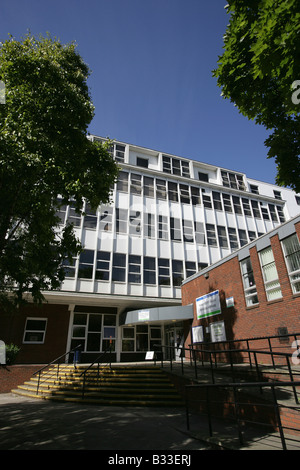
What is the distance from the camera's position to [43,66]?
9.27 metres

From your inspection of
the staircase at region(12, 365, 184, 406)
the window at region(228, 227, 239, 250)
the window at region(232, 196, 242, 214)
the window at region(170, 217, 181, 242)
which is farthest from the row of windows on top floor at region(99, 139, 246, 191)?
the staircase at region(12, 365, 184, 406)

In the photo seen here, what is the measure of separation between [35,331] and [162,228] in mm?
12483

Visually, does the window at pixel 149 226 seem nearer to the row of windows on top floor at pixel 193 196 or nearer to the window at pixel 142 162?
the row of windows on top floor at pixel 193 196

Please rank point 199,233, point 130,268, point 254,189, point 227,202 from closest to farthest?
point 130,268 → point 199,233 → point 227,202 → point 254,189

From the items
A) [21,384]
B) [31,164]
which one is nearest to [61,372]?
[21,384]

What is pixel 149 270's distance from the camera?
832 inches

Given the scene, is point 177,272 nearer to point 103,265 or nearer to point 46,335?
point 103,265

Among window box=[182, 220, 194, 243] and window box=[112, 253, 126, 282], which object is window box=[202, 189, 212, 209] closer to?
window box=[182, 220, 194, 243]

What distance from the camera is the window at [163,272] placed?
21.2m

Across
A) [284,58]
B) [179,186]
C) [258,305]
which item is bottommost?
[258,305]

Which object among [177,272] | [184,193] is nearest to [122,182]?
[184,193]

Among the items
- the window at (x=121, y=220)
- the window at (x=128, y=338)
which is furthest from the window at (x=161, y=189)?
the window at (x=128, y=338)
